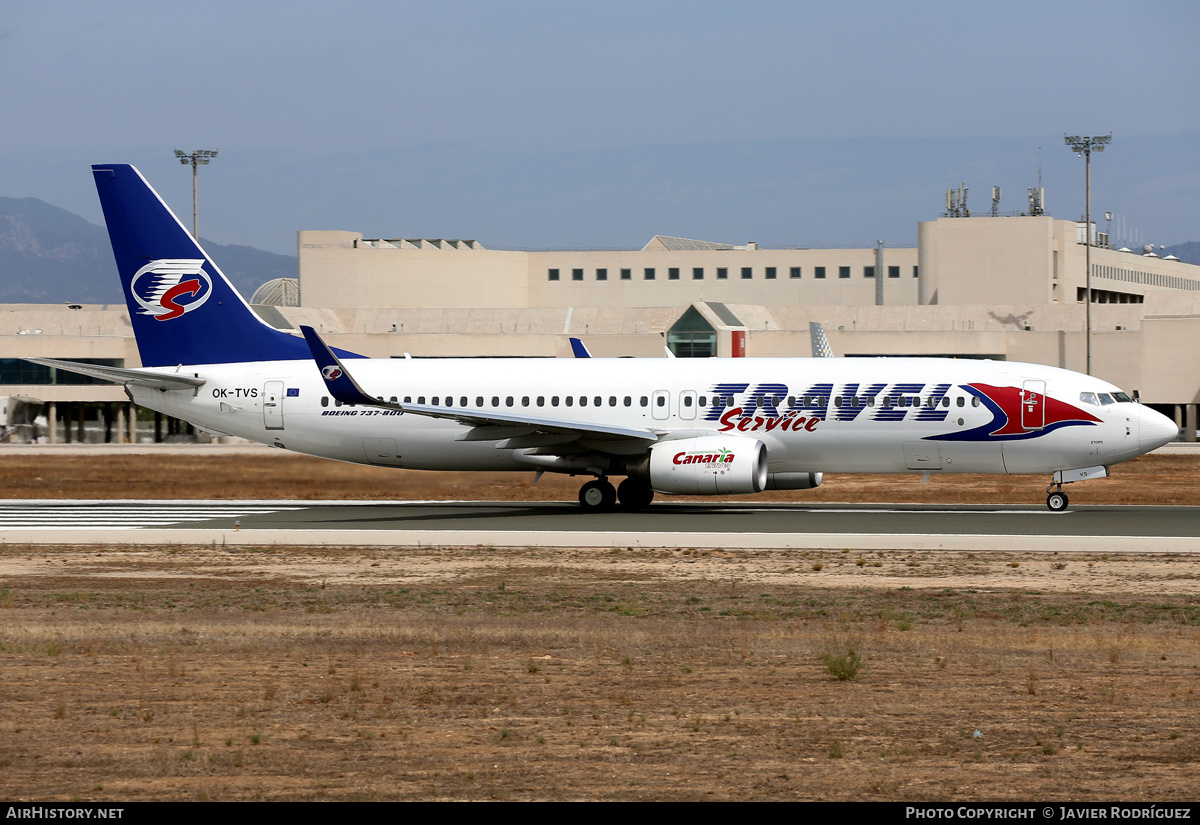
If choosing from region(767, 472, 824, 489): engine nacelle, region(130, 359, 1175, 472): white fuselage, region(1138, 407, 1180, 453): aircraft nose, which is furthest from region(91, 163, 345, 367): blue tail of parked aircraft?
region(1138, 407, 1180, 453): aircraft nose

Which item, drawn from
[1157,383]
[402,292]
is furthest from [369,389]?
[402,292]

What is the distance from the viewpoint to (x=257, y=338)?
124 ft

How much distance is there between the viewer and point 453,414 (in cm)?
3344

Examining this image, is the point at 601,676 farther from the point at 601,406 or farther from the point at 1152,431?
the point at 1152,431

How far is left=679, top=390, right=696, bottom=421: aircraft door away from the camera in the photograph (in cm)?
3462

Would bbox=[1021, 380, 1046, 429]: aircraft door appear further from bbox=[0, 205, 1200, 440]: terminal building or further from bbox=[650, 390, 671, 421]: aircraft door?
bbox=[0, 205, 1200, 440]: terminal building

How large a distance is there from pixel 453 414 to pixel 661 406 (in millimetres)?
5395

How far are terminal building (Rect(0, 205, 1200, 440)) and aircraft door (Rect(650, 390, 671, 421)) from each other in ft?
186

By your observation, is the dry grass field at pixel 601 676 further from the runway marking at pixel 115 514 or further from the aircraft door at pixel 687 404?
the aircraft door at pixel 687 404

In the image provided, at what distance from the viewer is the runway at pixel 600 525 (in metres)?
26.8

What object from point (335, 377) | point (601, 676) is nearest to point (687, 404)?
point (335, 377)

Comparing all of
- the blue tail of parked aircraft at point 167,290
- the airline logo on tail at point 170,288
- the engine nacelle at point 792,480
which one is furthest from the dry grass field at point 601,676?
the airline logo on tail at point 170,288

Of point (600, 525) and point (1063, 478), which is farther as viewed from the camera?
point (1063, 478)

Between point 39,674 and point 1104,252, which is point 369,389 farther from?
point 1104,252
